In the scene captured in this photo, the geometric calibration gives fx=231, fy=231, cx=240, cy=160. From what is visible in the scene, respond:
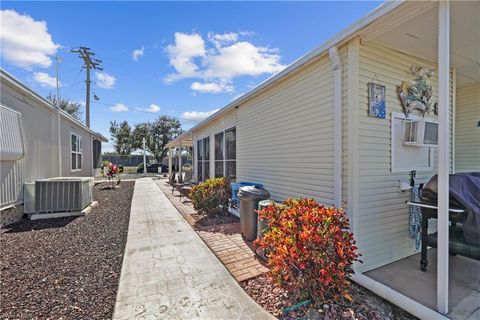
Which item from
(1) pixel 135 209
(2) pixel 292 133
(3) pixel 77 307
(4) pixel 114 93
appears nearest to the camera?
(3) pixel 77 307

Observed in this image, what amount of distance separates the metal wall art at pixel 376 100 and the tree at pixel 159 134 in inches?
1200

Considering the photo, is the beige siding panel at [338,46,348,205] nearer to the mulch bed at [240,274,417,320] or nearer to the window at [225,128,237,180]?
the mulch bed at [240,274,417,320]

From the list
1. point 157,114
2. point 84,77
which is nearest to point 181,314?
point 84,77

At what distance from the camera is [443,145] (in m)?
2.20

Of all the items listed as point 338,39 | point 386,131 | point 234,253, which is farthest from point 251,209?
point 338,39

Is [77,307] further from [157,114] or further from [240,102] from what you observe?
[157,114]

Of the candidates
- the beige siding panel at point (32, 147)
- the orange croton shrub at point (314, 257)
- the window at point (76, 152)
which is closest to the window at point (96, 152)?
the window at point (76, 152)

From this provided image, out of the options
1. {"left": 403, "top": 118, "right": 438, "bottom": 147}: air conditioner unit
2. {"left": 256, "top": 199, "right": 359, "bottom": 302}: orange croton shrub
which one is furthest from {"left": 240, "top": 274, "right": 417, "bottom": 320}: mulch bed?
{"left": 403, "top": 118, "right": 438, "bottom": 147}: air conditioner unit

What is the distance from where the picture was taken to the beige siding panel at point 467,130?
5125 mm

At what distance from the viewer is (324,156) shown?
3.62m

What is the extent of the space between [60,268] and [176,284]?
5.66ft

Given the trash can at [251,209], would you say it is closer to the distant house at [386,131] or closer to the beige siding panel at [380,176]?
the distant house at [386,131]

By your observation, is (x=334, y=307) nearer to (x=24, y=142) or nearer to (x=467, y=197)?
(x=467, y=197)

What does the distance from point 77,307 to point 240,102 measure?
5.41 metres
